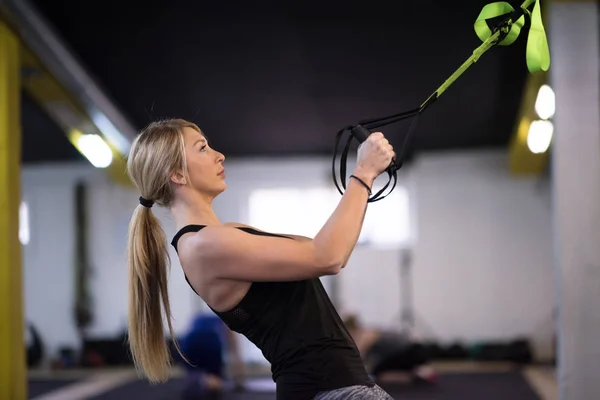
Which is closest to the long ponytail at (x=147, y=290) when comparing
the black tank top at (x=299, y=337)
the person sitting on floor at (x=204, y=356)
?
the black tank top at (x=299, y=337)

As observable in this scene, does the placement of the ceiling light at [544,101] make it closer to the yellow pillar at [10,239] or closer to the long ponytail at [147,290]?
the yellow pillar at [10,239]

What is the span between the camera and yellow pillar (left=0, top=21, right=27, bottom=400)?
4.60 metres

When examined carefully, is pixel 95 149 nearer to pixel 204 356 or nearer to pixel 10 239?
pixel 204 356

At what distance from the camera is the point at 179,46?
6125 mm

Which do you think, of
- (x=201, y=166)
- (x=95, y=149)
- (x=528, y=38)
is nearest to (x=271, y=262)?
(x=201, y=166)

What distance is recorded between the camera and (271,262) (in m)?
1.33

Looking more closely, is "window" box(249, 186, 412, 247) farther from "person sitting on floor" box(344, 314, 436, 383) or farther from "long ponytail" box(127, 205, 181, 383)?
"long ponytail" box(127, 205, 181, 383)

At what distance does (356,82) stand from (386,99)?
47cm

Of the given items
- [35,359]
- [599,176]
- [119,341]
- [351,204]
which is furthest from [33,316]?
[351,204]

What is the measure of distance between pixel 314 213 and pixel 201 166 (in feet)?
25.0

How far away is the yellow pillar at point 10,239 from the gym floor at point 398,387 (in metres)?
1.61

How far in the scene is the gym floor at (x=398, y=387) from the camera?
598cm

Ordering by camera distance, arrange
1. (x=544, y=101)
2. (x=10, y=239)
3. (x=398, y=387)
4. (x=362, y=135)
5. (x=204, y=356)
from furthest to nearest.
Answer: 1. (x=398, y=387)
2. (x=204, y=356)
3. (x=544, y=101)
4. (x=10, y=239)
5. (x=362, y=135)

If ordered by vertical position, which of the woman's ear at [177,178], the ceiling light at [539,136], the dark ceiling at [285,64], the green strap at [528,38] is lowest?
the woman's ear at [177,178]
